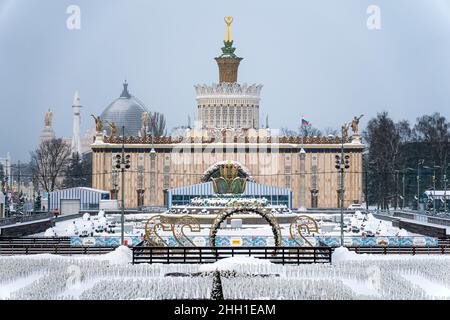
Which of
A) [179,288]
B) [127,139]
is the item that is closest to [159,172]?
[127,139]

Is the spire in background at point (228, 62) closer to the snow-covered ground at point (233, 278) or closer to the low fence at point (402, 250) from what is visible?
the low fence at point (402, 250)

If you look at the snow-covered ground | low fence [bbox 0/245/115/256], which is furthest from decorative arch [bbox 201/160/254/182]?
the snow-covered ground

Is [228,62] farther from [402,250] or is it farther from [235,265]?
[235,265]

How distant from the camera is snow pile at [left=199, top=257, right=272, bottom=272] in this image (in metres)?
37.9

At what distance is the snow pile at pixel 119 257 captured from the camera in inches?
1639

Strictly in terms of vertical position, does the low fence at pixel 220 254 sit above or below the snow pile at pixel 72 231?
below

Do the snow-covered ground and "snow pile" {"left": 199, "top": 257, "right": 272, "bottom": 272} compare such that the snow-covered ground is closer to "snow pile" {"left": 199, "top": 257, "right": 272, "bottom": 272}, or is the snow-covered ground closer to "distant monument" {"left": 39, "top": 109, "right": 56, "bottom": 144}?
"snow pile" {"left": 199, "top": 257, "right": 272, "bottom": 272}

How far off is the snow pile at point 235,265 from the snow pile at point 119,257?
4.02 metres

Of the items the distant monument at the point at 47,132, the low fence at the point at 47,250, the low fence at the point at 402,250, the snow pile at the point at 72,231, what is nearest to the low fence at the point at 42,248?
the low fence at the point at 47,250

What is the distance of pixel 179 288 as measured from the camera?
1375 inches

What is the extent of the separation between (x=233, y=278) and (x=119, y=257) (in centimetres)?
710

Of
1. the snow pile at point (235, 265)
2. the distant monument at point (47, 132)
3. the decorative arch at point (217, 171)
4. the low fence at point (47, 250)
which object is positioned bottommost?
the snow pile at point (235, 265)

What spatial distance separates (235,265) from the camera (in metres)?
38.2

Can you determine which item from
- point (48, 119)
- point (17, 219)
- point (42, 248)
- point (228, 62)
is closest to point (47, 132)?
point (48, 119)
